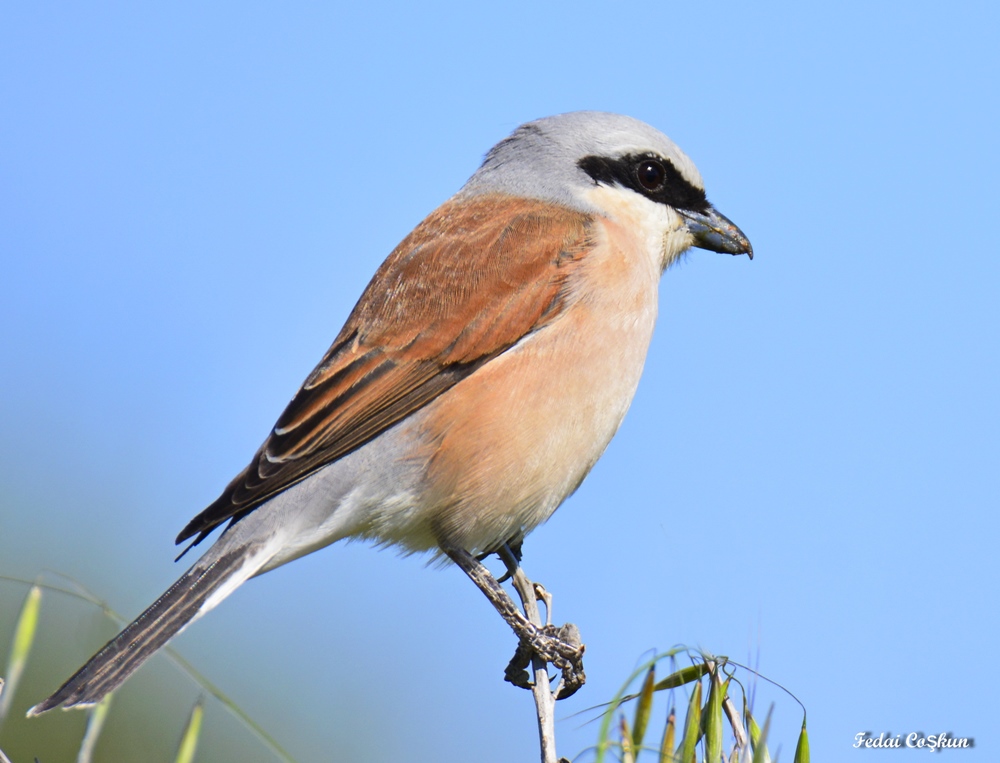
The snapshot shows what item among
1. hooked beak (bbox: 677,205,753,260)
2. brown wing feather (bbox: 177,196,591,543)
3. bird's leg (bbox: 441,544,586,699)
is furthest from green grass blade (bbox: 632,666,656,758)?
hooked beak (bbox: 677,205,753,260)

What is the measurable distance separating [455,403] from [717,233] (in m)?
1.14

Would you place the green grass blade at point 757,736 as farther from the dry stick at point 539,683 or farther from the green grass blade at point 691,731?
the dry stick at point 539,683

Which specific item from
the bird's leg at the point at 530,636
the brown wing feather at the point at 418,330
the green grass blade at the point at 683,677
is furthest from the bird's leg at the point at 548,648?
the green grass blade at the point at 683,677

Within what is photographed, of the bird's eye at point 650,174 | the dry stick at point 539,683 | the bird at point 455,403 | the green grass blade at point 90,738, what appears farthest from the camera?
the bird's eye at point 650,174

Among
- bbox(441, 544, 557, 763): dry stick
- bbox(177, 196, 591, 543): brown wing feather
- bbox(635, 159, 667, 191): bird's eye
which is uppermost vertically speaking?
bbox(635, 159, 667, 191): bird's eye

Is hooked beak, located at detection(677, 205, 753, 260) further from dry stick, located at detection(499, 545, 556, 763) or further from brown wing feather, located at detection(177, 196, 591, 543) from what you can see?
dry stick, located at detection(499, 545, 556, 763)

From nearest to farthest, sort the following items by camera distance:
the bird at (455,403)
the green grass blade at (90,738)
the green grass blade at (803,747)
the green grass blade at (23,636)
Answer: the green grass blade at (90,738), the green grass blade at (23,636), the green grass blade at (803,747), the bird at (455,403)

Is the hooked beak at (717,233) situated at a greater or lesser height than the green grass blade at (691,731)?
greater

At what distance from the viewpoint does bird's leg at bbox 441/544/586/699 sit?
2.50 meters

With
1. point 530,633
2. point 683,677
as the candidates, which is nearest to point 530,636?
point 530,633

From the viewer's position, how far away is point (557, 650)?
2512 millimetres

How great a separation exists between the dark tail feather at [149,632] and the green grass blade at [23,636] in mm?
488

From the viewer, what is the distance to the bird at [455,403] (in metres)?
2.48

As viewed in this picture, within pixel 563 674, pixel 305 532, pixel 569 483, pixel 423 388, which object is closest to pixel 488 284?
pixel 423 388
